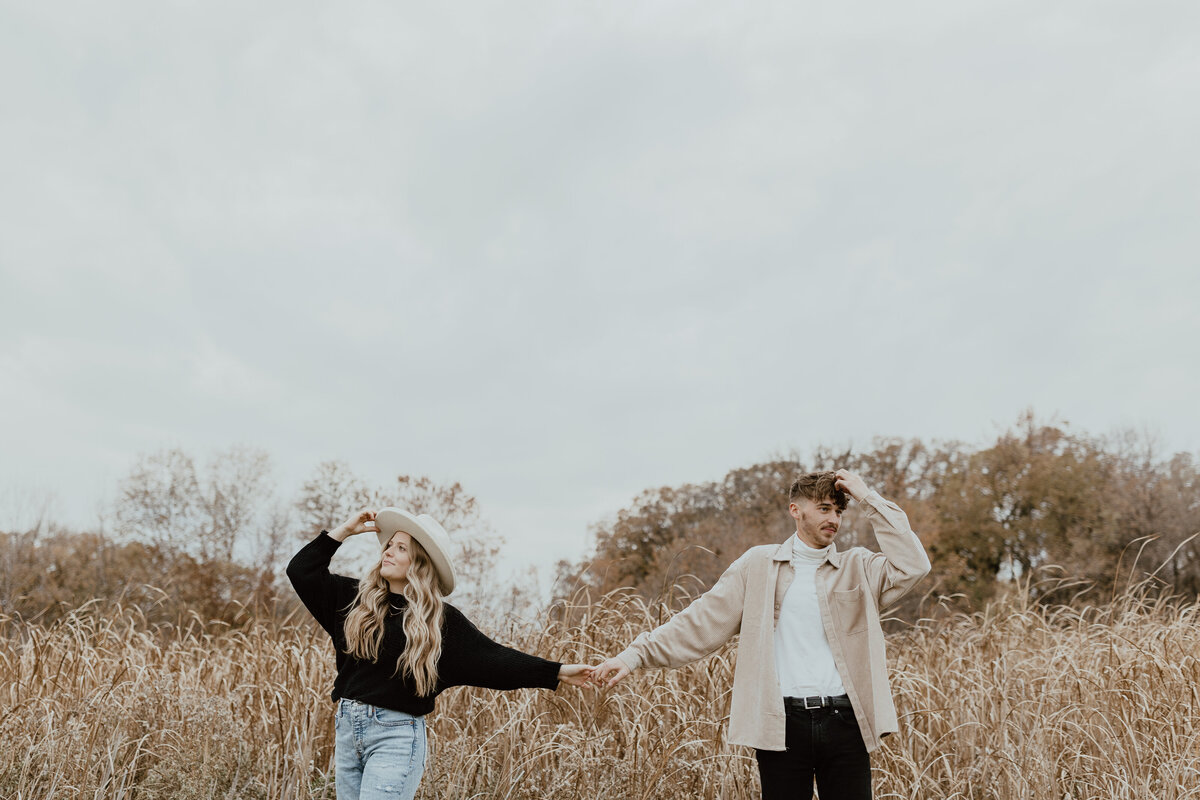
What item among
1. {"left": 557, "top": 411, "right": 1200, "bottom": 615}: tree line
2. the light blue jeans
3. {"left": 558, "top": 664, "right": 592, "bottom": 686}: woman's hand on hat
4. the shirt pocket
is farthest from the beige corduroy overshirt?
{"left": 557, "top": 411, "right": 1200, "bottom": 615}: tree line

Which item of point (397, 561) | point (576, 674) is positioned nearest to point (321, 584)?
point (397, 561)

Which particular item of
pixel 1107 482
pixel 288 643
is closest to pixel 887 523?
pixel 288 643

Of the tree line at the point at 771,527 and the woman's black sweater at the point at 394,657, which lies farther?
the tree line at the point at 771,527

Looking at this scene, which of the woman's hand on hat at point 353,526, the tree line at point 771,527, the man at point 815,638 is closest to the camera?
the man at point 815,638

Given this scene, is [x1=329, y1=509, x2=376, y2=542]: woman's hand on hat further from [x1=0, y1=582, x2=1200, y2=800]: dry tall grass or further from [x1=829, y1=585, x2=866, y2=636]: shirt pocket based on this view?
[x1=829, y1=585, x2=866, y2=636]: shirt pocket

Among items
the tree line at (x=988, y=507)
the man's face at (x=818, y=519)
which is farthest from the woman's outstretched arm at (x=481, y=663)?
the tree line at (x=988, y=507)

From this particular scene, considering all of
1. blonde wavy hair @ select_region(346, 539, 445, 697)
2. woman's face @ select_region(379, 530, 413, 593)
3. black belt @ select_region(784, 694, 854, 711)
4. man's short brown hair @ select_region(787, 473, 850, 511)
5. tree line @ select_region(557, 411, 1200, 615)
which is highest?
tree line @ select_region(557, 411, 1200, 615)

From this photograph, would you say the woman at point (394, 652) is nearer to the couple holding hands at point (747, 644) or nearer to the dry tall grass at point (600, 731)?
the couple holding hands at point (747, 644)

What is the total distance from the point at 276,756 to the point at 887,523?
314cm

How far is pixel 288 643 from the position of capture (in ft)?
16.7

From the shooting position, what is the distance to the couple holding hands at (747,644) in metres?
2.98

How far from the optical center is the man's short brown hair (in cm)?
317

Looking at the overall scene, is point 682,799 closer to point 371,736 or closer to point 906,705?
point 906,705

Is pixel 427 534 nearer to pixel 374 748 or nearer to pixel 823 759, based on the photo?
pixel 374 748
